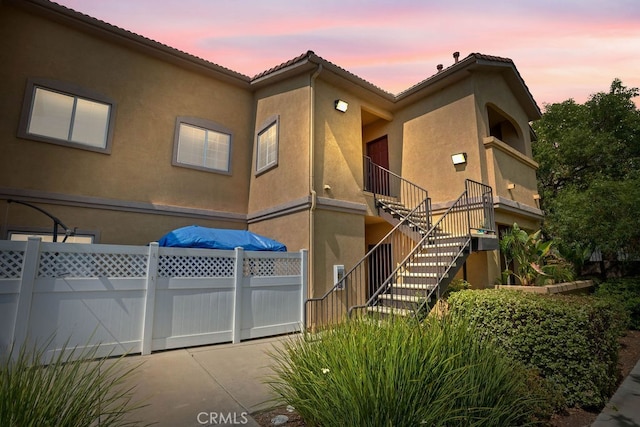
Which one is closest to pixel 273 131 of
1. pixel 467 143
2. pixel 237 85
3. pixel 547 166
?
pixel 237 85

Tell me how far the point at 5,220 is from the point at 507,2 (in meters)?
11.0

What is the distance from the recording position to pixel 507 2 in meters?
4.78

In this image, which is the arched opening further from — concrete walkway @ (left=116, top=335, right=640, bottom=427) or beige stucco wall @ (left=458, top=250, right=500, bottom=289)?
concrete walkway @ (left=116, top=335, right=640, bottom=427)

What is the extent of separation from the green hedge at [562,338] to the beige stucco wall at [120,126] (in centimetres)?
813

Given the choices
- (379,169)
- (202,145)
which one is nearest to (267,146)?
(202,145)

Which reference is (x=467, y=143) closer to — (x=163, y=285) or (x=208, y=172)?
(x=208, y=172)

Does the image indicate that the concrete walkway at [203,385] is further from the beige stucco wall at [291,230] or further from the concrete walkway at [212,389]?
the beige stucco wall at [291,230]

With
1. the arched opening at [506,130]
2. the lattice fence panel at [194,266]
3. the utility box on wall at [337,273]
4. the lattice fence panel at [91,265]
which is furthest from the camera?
the arched opening at [506,130]

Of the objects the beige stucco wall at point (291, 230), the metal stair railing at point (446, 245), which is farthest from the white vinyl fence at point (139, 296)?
the metal stair railing at point (446, 245)

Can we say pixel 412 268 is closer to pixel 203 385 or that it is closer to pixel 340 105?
pixel 340 105

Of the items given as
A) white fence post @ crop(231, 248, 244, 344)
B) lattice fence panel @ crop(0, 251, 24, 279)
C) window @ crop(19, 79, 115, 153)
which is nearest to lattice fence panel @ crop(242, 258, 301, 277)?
white fence post @ crop(231, 248, 244, 344)

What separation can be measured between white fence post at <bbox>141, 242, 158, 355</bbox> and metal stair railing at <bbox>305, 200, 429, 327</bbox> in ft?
10.3

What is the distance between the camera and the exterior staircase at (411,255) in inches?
280

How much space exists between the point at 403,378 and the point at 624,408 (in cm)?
379
